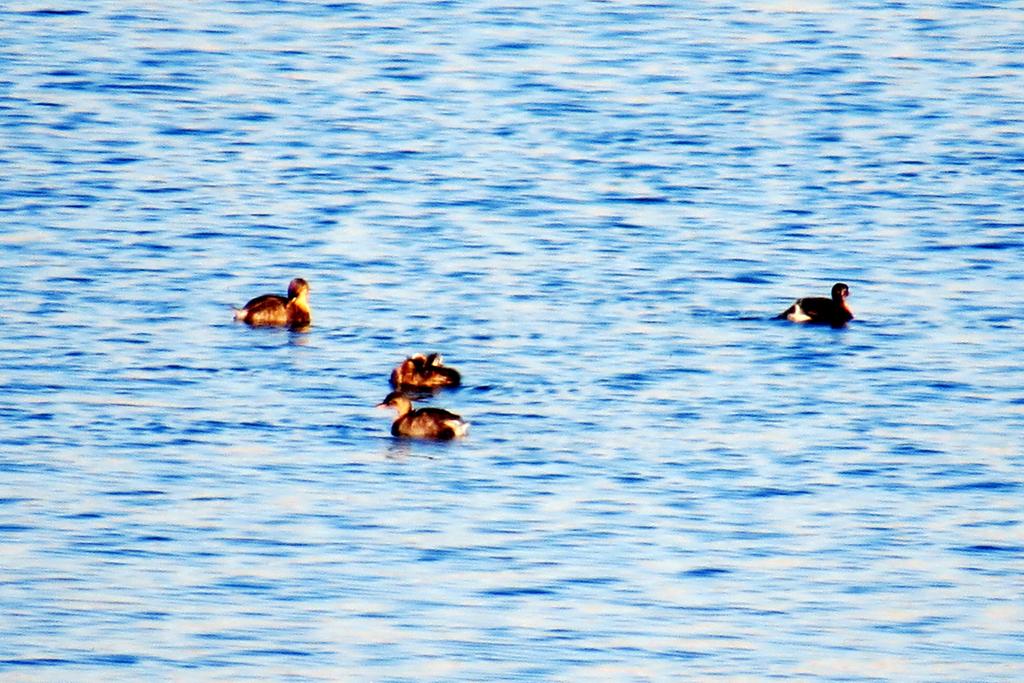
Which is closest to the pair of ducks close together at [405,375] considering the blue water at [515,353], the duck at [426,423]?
the duck at [426,423]

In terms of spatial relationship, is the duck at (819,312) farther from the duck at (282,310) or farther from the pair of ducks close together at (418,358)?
the duck at (282,310)

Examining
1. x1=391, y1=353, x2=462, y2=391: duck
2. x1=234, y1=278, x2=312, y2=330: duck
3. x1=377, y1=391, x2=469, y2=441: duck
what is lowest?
x1=377, y1=391, x2=469, y2=441: duck

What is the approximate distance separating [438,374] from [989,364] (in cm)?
410

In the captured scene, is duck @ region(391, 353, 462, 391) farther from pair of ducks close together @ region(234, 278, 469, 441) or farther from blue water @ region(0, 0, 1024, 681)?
blue water @ region(0, 0, 1024, 681)

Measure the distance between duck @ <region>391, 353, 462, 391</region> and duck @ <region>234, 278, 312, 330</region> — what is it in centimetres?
182

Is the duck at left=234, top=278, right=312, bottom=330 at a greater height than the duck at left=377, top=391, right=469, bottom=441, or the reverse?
the duck at left=234, top=278, right=312, bottom=330

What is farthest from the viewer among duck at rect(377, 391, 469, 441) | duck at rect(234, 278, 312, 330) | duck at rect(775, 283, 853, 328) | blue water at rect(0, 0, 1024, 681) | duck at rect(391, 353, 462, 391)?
duck at rect(775, 283, 853, 328)

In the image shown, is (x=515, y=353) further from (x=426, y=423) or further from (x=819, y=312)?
(x=819, y=312)

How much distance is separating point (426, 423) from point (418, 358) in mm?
1327

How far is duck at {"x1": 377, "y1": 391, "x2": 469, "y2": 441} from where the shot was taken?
48.7 ft

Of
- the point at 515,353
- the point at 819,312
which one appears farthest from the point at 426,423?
the point at 819,312

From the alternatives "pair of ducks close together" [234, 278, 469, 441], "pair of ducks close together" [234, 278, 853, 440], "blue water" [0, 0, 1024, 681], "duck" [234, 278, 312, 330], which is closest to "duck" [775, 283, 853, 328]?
"pair of ducks close together" [234, 278, 853, 440]

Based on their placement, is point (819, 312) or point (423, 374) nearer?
point (423, 374)

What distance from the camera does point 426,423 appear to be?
48.7 feet
